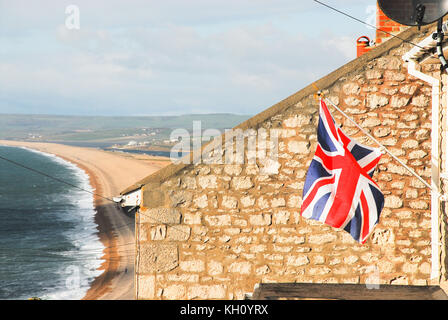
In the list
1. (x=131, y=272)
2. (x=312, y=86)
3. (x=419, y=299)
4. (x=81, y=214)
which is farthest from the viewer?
(x=81, y=214)

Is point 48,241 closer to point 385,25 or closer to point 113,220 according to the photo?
point 113,220

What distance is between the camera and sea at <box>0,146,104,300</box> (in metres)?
32.4

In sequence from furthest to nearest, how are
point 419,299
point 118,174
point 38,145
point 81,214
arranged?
point 38,145
point 118,174
point 81,214
point 419,299

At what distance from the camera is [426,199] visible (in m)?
8.03

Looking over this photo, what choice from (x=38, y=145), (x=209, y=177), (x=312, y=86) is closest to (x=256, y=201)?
(x=209, y=177)

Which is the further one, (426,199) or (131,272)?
(131,272)

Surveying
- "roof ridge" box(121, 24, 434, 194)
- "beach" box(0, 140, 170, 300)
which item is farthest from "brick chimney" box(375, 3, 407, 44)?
"beach" box(0, 140, 170, 300)

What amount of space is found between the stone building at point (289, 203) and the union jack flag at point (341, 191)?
1.53 m

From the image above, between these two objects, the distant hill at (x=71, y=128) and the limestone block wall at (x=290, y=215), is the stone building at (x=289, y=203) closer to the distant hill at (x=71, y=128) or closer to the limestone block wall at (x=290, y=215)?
the limestone block wall at (x=290, y=215)

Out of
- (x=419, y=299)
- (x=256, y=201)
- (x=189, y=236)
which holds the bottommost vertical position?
(x=419, y=299)

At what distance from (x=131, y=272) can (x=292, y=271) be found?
85.5 ft

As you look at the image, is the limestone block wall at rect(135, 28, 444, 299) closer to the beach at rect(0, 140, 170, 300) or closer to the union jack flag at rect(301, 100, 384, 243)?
the union jack flag at rect(301, 100, 384, 243)

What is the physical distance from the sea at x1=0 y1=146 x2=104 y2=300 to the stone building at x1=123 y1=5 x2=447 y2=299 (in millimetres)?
3562

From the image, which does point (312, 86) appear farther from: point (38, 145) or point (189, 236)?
point (38, 145)
